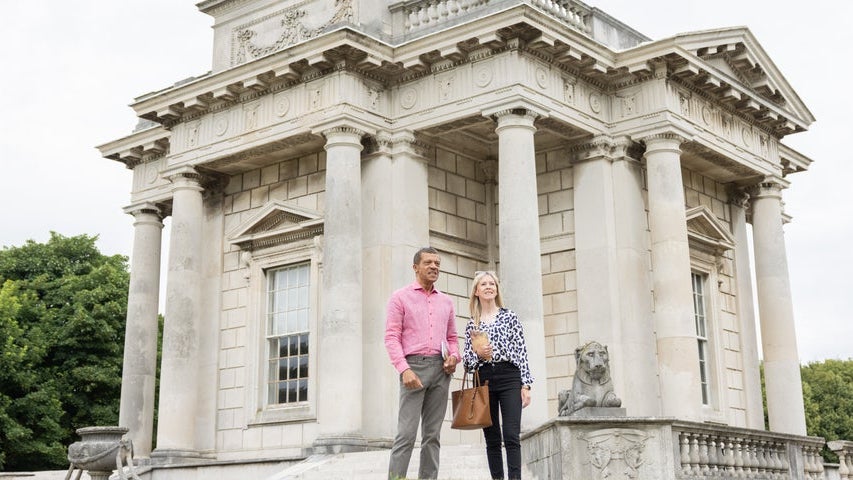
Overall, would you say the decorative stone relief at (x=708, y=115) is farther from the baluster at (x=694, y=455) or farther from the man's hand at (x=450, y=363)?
the man's hand at (x=450, y=363)

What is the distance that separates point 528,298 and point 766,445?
5.59 meters

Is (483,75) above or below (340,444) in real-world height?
above

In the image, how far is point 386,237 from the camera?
2284 cm

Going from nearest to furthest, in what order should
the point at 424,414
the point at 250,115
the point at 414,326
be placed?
the point at 414,326
the point at 424,414
the point at 250,115

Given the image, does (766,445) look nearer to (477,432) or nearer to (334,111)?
(477,432)

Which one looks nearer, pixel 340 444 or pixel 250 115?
pixel 340 444

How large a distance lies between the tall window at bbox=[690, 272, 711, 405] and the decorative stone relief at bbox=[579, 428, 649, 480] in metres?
12.6

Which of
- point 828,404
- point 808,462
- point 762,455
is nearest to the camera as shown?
point 762,455

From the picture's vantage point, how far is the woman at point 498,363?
10898mm

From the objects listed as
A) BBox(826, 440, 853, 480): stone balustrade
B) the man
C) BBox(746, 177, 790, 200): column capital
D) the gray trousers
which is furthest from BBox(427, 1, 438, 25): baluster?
the gray trousers

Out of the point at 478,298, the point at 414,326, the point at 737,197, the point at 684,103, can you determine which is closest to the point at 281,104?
the point at 684,103

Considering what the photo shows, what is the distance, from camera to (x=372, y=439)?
863 inches

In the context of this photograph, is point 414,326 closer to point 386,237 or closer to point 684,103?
point 386,237

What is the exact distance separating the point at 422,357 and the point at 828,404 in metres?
57.9
